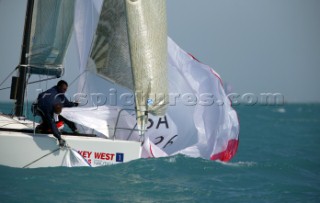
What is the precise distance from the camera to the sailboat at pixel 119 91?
838 centimetres

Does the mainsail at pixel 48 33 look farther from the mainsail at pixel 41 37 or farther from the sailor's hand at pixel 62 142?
the sailor's hand at pixel 62 142

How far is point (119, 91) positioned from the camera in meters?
9.61

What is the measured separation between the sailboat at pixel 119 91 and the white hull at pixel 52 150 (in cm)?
1

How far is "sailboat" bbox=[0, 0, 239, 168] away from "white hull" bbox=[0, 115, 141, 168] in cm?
1

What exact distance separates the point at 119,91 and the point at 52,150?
1.82 meters

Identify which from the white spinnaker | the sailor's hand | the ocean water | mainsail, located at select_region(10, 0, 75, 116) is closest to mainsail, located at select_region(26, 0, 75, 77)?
mainsail, located at select_region(10, 0, 75, 116)

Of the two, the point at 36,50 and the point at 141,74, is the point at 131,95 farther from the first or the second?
the point at 36,50

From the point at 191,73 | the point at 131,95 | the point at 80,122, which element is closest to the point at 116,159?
the point at 80,122

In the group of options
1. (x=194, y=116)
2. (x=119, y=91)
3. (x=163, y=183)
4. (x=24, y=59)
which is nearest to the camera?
(x=163, y=183)

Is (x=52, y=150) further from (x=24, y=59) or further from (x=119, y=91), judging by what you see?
(x=24, y=59)

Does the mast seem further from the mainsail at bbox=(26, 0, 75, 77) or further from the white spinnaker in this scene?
Result: the white spinnaker

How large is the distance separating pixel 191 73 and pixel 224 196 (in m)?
2.86

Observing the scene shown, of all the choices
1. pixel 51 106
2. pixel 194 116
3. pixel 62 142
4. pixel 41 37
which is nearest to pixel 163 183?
pixel 62 142

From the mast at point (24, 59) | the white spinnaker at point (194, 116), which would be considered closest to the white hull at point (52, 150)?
the white spinnaker at point (194, 116)
